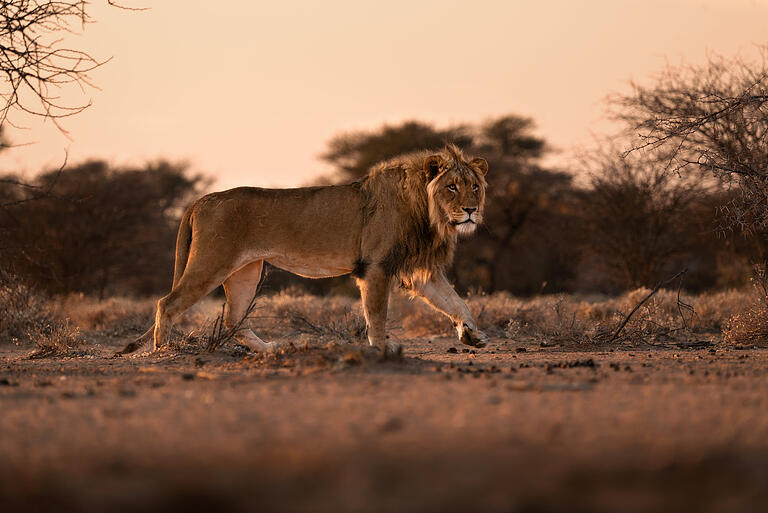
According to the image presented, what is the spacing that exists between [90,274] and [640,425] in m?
19.0

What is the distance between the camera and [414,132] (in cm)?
3017

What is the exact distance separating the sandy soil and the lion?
231 cm

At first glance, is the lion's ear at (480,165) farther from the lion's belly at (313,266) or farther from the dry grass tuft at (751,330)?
the dry grass tuft at (751,330)

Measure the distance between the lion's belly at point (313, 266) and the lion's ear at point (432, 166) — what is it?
1081 millimetres

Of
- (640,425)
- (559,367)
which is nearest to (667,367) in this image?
(559,367)

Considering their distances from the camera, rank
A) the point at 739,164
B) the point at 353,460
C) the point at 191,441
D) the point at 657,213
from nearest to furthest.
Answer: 1. the point at 353,460
2. the point at 191,441
3. the point at 739,164
4. the point at 657,213

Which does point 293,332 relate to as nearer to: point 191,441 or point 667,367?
point 667,367

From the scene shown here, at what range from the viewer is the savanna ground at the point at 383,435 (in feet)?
9.52

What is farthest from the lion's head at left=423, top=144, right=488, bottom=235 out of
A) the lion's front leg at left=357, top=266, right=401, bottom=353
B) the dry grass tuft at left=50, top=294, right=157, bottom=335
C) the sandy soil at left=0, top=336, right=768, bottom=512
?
the dry grass tuft at left=50, top=294, right=157, bottom=335

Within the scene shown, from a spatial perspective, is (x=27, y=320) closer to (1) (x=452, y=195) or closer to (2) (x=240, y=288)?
(2) (x=240, y=288)

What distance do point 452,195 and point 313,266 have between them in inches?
57.6

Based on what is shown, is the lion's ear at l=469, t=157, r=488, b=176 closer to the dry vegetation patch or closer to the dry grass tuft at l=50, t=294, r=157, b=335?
the dry vegetation patch

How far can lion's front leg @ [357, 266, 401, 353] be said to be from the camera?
7719 mm

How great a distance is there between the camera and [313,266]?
831 centimetres
